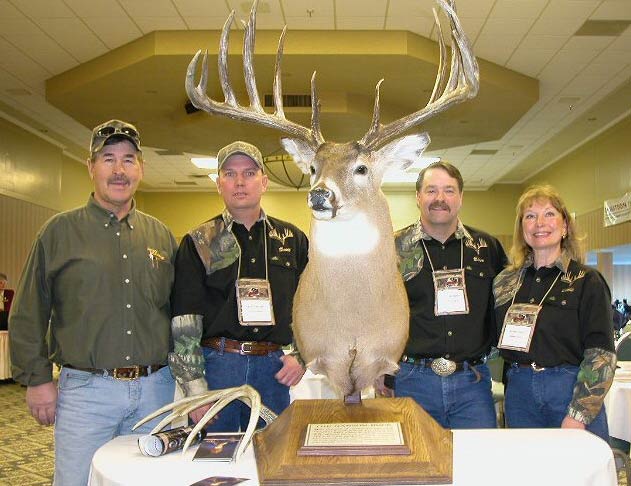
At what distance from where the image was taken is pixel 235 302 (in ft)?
9.71

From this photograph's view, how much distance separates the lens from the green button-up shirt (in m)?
2.97

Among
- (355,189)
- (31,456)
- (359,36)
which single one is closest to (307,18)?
(359,36)

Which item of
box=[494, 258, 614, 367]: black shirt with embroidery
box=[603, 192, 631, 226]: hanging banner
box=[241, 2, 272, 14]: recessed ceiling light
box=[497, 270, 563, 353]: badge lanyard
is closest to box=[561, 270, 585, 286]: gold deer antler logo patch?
box=[494, 258, 614, 367]: black shirt with embroidery

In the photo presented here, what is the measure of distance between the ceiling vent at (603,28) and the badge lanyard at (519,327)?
6.82 meters

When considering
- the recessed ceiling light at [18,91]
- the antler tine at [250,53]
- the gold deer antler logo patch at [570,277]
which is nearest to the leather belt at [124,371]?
the antler tine at [250,53]

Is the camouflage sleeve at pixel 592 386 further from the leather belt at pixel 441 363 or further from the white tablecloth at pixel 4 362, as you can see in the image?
the white tablecloth at pixel 4 362

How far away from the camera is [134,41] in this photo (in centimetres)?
930

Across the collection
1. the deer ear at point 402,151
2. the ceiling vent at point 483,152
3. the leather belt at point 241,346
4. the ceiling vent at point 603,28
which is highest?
the ceiling vent at point 603,28

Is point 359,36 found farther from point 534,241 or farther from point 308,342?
point 308,342

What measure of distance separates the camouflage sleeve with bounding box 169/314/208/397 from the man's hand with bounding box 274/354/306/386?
340mm

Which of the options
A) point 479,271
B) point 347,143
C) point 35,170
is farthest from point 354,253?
point 35,170

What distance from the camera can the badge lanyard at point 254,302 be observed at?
2893 millimetres

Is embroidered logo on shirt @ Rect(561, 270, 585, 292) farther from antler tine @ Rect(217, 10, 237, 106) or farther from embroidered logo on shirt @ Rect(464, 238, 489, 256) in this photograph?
antler tine @ Rect(217, 10, 237, 106)

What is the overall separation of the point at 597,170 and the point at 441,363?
13475mm
